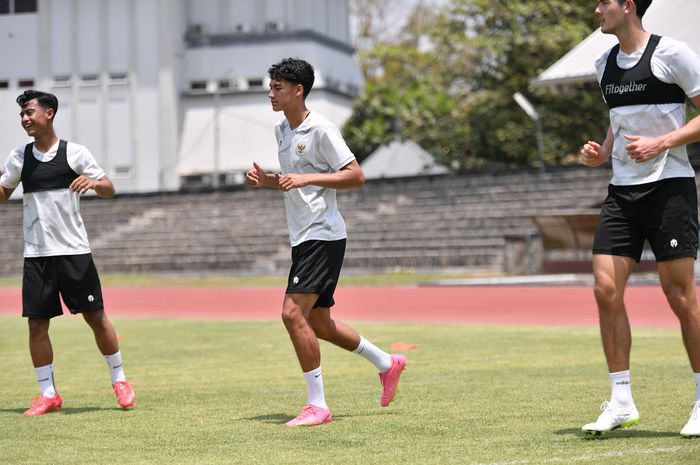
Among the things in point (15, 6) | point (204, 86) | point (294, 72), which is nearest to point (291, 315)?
point (294, 72)

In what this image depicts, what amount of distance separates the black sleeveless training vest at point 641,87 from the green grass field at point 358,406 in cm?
184

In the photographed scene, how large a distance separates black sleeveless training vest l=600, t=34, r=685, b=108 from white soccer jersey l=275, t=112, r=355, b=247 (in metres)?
1.82

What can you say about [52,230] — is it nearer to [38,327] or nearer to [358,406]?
[38,327]

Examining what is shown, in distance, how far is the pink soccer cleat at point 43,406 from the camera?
943 centimetres

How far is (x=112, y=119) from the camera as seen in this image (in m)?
54.6

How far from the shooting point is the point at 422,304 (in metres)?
23.7

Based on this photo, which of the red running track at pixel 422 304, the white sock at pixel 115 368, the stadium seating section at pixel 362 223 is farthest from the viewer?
the stadium seating section at pixel 362 223

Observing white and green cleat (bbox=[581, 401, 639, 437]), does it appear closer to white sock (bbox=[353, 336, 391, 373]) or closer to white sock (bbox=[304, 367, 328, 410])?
white sock (bbox=[304, 367, 328, 410])

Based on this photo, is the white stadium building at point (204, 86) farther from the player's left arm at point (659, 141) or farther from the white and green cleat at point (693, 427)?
the white and green cleat at point (693, 427)

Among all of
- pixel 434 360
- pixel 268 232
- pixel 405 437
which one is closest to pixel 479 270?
pixel 268 232

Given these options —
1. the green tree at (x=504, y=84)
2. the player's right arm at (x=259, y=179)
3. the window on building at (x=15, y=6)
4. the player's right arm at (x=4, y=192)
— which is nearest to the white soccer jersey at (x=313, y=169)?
the player's right arm at (x=259, y=179)

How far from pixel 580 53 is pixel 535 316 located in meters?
3.91

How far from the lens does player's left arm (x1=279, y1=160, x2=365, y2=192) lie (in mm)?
8211

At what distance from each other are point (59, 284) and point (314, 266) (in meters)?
2.14
